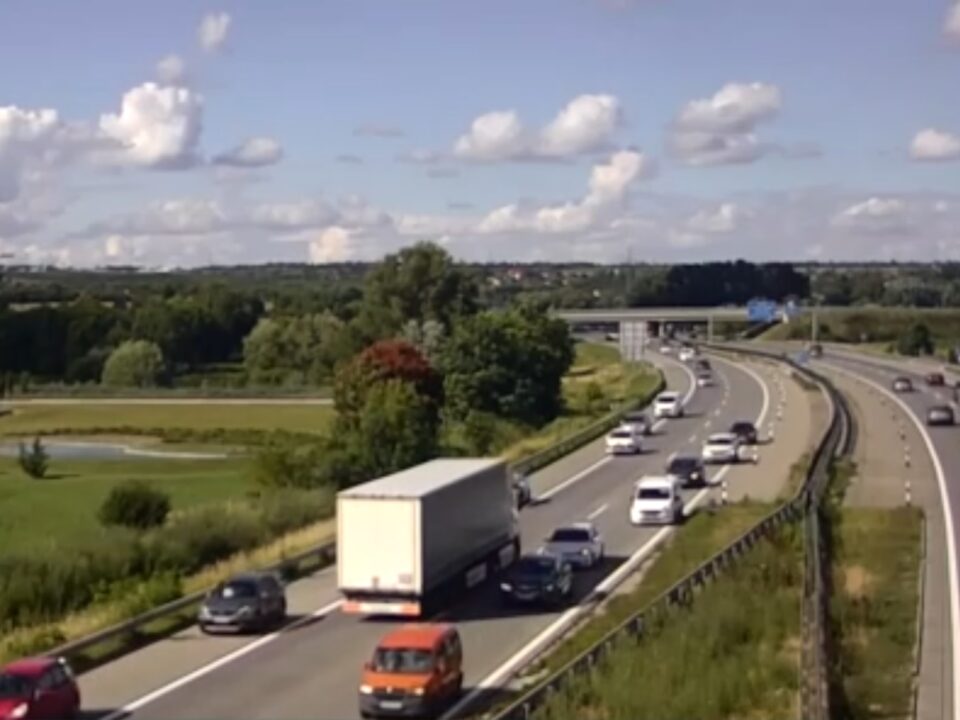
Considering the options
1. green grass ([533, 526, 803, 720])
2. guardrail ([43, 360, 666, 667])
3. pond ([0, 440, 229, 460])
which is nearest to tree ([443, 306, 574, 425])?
pond ([0, 440, 229, 460])

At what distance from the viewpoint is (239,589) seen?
3575 centimetres

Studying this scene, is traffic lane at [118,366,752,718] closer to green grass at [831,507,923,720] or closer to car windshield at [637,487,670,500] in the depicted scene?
green grass at [831,507,923,720]

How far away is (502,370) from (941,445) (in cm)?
2919

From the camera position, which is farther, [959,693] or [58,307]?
[58,307]

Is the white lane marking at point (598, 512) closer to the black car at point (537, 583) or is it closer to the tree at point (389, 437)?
the tree at point (389, 437)

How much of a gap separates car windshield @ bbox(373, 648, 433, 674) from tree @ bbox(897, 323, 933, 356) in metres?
152

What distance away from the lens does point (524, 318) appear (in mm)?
108250

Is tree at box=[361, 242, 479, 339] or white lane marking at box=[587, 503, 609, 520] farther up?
tree at box=[361, 242, 479, 339]

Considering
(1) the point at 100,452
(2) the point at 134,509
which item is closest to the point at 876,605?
→ (2) the point at 134,509

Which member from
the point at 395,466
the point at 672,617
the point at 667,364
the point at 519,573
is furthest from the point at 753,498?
the point at 667,364

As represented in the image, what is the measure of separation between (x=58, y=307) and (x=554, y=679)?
164203 mm

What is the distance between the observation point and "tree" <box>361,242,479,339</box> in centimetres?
13638

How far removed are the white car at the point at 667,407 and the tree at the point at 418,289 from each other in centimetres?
3743

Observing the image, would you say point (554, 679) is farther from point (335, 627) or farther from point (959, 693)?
point (335, 627)
